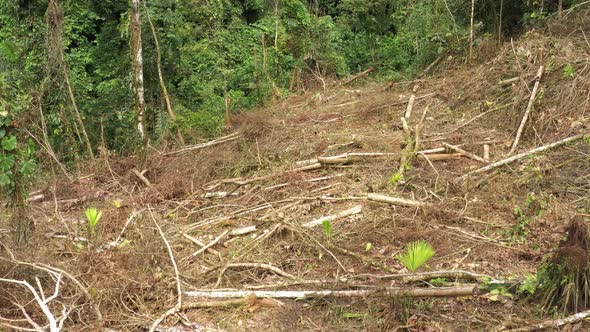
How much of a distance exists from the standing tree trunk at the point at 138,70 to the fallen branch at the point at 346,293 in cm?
444

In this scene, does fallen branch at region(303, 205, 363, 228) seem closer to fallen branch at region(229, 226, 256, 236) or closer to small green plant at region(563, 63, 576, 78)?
fallen branch at region(229, 226, 256, 236)

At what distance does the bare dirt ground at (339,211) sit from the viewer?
4324mm

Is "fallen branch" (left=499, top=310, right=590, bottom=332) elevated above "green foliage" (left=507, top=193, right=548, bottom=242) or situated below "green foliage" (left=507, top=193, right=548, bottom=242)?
above

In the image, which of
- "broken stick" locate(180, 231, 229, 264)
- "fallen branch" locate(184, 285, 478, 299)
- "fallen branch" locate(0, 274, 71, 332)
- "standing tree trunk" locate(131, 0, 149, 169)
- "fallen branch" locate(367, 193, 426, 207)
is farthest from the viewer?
"standing tree trunk" locate(131, 0, 149, 169)

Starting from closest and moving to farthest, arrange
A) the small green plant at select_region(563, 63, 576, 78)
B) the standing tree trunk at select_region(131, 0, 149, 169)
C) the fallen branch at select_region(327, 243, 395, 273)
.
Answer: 1. the fallen branch at select_region(327, 243, 395, 273)
2. the small green plant at select_region(563, 63, 576, 78)
3. the standing tree trunk at select_region(131, 0, 149, 169)

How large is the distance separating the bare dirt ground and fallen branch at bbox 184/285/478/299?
0.04m

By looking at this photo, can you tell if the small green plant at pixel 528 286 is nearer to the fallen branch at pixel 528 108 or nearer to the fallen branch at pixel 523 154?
the fallen branch at pixel 523 154

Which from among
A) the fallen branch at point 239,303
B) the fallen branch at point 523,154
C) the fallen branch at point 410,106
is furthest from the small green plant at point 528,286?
the fallen branch at point 410,106

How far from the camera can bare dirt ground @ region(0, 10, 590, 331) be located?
4324mm

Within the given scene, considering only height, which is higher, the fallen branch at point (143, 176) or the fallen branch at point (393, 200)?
the fallen branch at point (393, 200)

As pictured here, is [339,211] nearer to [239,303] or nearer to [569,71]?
[239,303]

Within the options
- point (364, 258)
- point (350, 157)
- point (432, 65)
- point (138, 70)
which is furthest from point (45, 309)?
point (432, 65)

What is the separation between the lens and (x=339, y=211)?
5977 mm

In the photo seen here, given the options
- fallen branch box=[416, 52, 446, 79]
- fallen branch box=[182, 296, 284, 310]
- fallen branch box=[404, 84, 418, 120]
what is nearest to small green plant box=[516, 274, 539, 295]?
fallen branch box=[182, 296, 284, 310]
